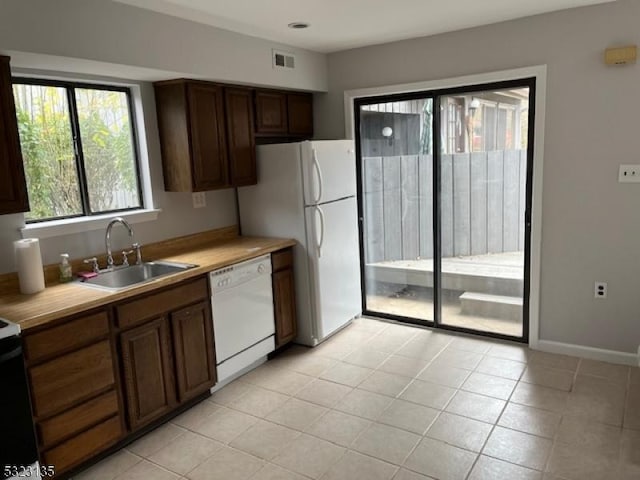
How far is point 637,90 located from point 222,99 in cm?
274

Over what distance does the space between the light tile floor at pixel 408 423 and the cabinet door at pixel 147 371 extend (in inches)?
6.9

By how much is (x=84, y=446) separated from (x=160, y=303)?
0.79 metres

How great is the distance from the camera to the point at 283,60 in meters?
3.77

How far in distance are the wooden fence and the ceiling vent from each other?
1.06 meters

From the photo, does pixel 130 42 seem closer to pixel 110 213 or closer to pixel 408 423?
pixel 110 213

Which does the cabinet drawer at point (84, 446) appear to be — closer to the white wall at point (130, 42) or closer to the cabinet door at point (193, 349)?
the cabinet door at point (193, 349)

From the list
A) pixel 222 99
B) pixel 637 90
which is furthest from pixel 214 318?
pixel 637 90

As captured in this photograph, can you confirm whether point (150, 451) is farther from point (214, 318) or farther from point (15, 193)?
point (15, 193)

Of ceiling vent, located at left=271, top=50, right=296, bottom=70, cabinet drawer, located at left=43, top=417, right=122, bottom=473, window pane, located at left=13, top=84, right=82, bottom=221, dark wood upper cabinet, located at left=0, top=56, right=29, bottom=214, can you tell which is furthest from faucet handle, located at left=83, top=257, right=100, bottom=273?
ceiling vent, located at left=271, top=50, right=296, bottom=70

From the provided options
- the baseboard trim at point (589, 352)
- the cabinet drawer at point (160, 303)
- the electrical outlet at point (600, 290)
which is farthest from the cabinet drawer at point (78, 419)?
the electrical outlet at point (600, 290)

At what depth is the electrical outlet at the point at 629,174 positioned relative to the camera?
3.09 meters

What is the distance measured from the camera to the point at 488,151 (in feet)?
12.3

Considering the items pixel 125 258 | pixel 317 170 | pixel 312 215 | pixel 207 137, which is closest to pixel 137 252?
pixel 125 258

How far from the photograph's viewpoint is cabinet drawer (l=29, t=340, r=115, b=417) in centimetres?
216
